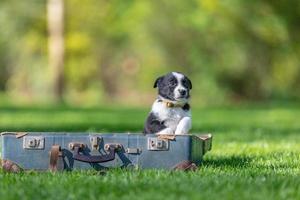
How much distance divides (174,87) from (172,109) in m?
0.21

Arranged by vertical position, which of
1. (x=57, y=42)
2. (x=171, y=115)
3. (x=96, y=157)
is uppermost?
(x=57, y=42)

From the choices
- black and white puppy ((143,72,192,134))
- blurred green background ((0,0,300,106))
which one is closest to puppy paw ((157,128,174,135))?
black and white puppy ((143,72,192,134))

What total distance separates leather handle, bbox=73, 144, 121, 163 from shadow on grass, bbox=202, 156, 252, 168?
1241mm

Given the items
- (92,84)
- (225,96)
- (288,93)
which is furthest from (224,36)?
(92,84)

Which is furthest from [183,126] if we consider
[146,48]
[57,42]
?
[57,42]

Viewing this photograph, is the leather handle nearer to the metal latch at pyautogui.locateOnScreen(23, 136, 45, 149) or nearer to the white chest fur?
the metal latch at pyautogui.locateOnScreen(23, 136, 45, 149)

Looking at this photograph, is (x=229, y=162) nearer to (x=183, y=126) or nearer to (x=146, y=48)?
(x=183, y=126)

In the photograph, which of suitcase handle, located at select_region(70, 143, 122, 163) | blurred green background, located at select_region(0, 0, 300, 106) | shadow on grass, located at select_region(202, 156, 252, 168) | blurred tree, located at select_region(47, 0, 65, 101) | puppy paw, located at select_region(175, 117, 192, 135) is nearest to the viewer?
suitcase handle, located at select_region(70, 143, 122, 163)

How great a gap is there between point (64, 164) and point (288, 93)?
36076mm

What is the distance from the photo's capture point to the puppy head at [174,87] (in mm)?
8555

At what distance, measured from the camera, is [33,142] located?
26.1 ft

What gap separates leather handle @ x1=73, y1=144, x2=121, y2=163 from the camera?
786 centimetres

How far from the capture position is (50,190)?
671cm

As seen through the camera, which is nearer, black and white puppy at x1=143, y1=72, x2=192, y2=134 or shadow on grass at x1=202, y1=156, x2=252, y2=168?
black and white puppy at x1=143, y1=72, x2=192, y2=134
